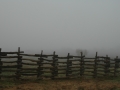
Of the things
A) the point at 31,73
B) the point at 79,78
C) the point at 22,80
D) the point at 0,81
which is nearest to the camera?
the point at 0,81

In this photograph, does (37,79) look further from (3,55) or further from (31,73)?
(3,55)

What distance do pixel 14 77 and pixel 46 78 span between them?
2.22m

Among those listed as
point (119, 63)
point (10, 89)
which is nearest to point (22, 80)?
point (10, 89)

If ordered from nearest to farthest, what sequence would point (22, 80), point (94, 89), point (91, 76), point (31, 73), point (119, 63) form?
point (94, 89) < point (22, 80) < point (31, 73) < point (91, 76) < point (119, 63)

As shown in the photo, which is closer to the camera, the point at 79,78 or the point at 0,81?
the point at 0,81

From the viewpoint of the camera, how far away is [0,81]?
32.4 feet

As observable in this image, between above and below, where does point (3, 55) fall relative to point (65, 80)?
above

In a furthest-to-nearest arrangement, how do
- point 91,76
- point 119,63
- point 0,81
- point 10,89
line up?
point 119,63
point 91,76
point 0,81
point 10,89

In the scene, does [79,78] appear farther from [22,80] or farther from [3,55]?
[3,55]

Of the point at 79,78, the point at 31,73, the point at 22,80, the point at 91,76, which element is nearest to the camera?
the point at 22,80

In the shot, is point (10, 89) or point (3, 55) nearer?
point (10, 89)

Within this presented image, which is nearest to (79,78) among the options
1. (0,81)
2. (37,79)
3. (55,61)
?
(55,61)

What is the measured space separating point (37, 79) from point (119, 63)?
8206mm

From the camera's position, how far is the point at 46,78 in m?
11.8
